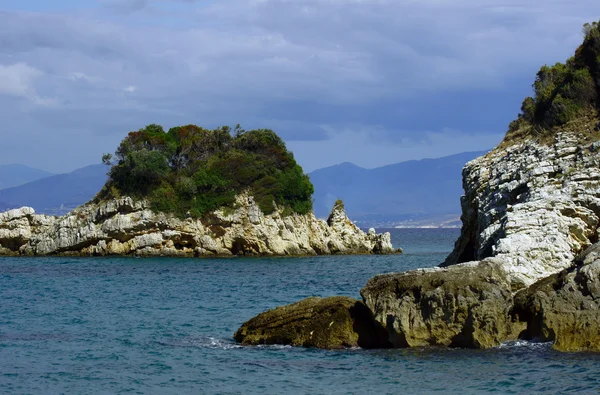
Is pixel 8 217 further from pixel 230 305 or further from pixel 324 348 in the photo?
pixel 324 348

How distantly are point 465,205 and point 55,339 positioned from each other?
1988 centimetres

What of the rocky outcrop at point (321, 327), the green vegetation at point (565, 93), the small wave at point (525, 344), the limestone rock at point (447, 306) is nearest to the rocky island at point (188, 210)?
the green vegetation at point (565, 93)

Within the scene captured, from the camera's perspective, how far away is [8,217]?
7312cm

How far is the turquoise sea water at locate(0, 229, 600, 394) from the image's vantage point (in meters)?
18.8

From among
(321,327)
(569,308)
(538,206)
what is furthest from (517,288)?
(321,327)

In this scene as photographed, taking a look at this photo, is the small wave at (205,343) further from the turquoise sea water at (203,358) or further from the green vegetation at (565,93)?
the green vegetation at (565,93)

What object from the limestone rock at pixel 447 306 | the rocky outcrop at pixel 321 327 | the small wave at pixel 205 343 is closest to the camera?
the limestone rock at pixel 447 306

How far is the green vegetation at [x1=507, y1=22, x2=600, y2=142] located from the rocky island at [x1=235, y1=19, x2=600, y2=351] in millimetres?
125

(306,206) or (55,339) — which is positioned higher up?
(306,206)

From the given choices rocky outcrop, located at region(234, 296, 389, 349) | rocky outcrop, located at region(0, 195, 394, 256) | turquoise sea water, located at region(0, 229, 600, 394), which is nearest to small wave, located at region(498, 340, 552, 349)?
turquoise sea water, located at region(0, 229, 600, 394)

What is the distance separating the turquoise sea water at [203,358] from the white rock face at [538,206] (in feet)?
13.2

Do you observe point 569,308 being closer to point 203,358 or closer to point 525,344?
point 525,344

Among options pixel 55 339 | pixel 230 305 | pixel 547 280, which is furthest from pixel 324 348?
pixel 230 305

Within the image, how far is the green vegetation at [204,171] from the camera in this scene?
238 ft
